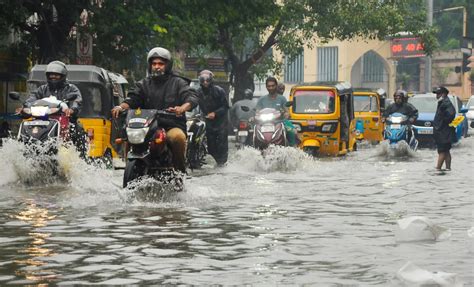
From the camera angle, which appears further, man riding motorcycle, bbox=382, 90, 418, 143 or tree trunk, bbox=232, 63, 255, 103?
tree trunk, bbox=232, 63, 255, 103

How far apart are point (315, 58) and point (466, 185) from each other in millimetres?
65605

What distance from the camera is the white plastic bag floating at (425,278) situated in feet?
22.8

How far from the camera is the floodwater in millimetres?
7867

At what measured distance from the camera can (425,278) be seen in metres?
7.02

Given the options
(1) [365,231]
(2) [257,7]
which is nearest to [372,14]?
(2) [257,7]

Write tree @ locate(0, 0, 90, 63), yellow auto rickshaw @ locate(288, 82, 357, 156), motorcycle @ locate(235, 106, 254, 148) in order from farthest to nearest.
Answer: yellow auto rickshaw @ locate(288, 82, 357, 156)
tree @ locate(0, 0, 90, 63)
motorcycle @ locate(235, 106, 254, 148)

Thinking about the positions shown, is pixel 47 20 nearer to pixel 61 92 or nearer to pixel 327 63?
pixel 61 92

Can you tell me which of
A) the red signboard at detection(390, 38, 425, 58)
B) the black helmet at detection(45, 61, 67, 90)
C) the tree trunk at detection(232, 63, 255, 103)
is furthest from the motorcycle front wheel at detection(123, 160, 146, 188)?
the red signboard at detection(390, 38, 425, 58)

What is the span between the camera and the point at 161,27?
27141mm

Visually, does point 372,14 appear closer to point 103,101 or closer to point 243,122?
point 243,122

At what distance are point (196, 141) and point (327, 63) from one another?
6218cm

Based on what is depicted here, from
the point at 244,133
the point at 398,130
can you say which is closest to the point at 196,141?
the point at 244,133

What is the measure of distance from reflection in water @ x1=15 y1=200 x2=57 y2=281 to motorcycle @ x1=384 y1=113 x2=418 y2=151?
15.7 meters

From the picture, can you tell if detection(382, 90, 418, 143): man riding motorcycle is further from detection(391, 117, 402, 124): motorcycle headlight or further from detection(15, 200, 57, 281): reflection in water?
detection(15, 200, 57, 281): reflection in water
